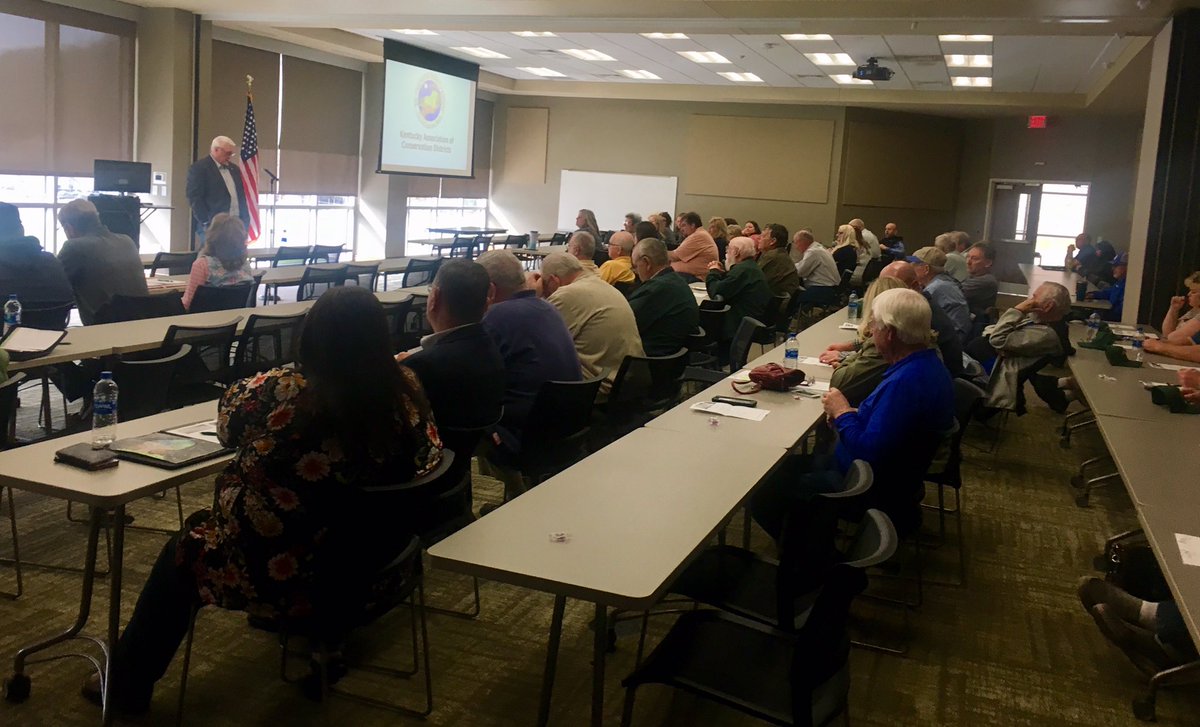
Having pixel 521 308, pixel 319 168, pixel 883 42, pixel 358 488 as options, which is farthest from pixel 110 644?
pixel 319 168

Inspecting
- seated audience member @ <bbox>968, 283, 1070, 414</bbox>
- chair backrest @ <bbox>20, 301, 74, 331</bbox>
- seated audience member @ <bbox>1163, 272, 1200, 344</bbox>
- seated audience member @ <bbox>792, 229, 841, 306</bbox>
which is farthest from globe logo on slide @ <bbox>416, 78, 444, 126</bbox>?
seated audience member @ <bbox>1163, 272, 1200, 344</bbox>

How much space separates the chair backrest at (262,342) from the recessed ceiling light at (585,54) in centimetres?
857

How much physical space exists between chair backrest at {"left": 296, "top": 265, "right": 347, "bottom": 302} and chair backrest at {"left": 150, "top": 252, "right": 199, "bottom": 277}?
3.11ft

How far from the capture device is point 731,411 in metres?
3.92

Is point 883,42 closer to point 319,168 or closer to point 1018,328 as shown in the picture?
point 1018,328

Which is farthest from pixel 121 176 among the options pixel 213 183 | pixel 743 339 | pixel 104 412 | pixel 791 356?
pixel 104 412

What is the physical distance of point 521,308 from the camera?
4.13 m

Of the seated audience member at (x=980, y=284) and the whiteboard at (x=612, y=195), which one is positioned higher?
the whiteboard at (x=612, y=195)

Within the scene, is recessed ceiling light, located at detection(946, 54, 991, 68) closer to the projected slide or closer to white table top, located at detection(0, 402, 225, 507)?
the projected slide

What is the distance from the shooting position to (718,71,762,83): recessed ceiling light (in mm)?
15063

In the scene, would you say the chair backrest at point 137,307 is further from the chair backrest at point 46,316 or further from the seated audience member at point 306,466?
the seated audience member at point 306,466

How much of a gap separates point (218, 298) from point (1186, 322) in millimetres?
6406

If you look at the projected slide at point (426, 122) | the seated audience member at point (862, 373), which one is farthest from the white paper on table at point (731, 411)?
the projected slide at point (426, 122)

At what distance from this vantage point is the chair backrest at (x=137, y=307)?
5383 millimetres
